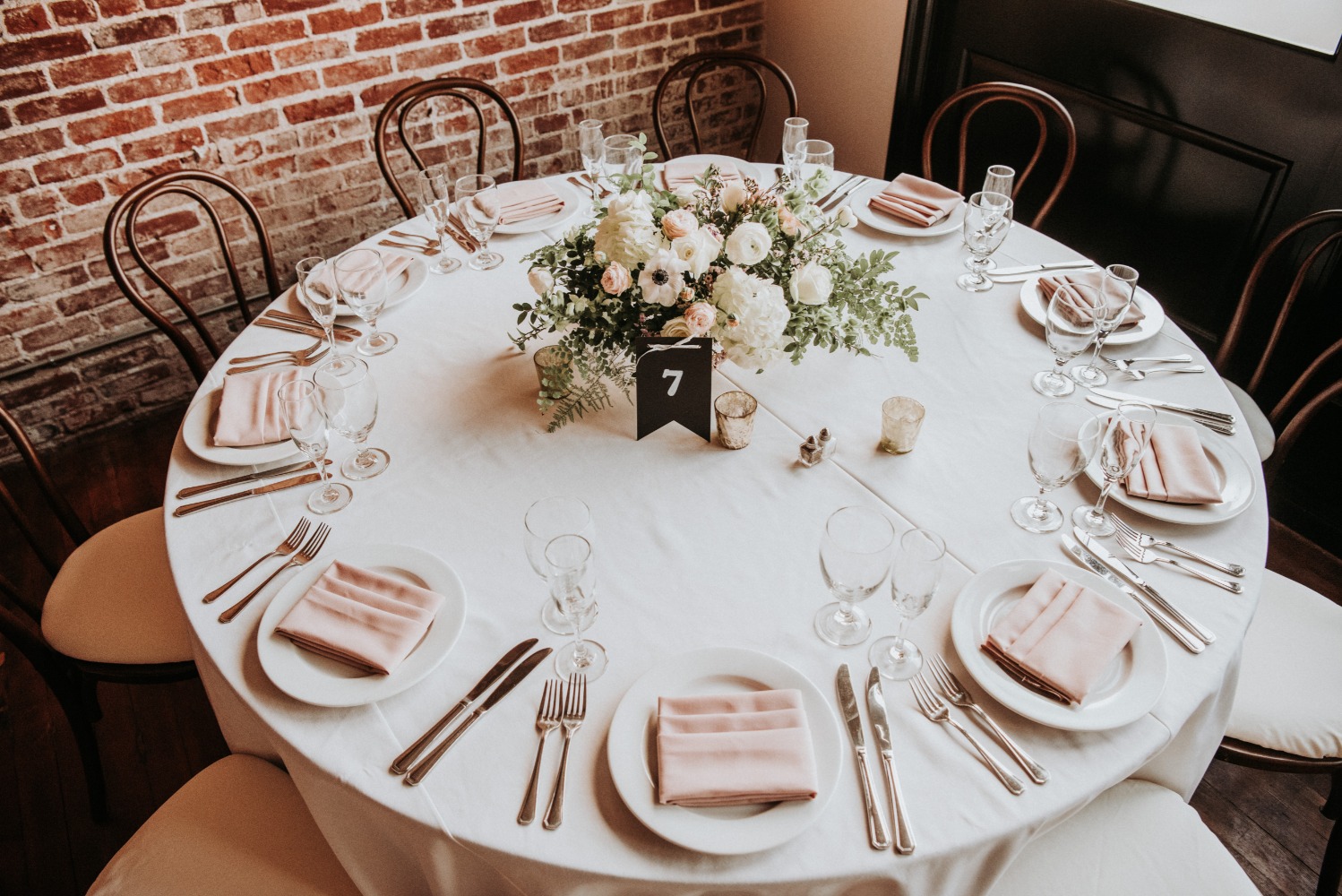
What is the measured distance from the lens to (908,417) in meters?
1.52

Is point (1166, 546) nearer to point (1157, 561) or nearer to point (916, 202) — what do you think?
point (1157, 561)

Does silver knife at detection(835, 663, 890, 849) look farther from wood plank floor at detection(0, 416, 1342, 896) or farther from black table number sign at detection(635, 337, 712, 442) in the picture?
wood plank floor at detection(0, 416, 1342, 896)

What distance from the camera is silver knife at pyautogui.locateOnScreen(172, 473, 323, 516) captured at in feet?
4.89

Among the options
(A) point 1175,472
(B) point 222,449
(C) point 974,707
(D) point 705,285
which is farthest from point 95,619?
(A) point 1175,472

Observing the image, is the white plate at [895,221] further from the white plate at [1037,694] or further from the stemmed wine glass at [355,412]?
the stemmed wine glass at [355,412]

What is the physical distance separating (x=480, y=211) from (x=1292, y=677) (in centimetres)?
179

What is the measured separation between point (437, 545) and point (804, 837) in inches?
28.2

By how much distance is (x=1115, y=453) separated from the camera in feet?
4.59

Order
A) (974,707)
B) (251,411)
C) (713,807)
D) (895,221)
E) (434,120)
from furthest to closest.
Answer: (434,120) → (895,221) → (251,411) → (974,707) → (713,807)

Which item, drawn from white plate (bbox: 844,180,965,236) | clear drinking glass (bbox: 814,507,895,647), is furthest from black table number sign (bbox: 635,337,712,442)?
white plate (bbox: 844,180,965,236)

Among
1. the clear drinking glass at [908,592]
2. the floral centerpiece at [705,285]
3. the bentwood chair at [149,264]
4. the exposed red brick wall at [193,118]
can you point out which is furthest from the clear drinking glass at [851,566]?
the exposed red brick wall at [193,118]

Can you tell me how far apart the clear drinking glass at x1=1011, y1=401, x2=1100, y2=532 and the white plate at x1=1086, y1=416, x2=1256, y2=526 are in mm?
86

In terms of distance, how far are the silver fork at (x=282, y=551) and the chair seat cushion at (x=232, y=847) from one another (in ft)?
0.97

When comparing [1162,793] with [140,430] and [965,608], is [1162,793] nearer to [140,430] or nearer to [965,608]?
[965,608]
